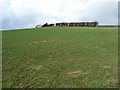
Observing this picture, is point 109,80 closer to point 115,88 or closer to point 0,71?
point 115,88

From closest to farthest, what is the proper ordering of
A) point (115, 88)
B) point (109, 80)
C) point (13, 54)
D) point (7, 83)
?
point (115, 88)
point (109, 80)
point (7, 83)
point (13, 54)

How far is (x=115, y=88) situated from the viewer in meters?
11.8

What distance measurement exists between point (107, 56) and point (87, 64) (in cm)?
246

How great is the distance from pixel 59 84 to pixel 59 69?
2422mm

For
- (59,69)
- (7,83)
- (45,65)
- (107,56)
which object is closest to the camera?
(7,83)

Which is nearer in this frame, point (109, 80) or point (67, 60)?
point (109, 80)

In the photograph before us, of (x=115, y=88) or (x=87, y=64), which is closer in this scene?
(x=115, y=88)

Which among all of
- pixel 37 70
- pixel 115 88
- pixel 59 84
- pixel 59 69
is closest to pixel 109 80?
pixel 115 88

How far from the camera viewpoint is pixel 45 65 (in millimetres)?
16391

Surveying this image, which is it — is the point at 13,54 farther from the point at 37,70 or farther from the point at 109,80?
the point at 109,80

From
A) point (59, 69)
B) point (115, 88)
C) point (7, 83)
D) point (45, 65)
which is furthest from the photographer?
point (45, 65)

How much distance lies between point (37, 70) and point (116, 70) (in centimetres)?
452

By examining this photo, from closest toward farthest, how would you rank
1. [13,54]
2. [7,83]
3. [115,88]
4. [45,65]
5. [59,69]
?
[115,88] < [7,83] < [59,69] < [45,65] < [13,54]

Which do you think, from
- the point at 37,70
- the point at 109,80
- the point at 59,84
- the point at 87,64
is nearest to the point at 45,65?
the point at 37,70
